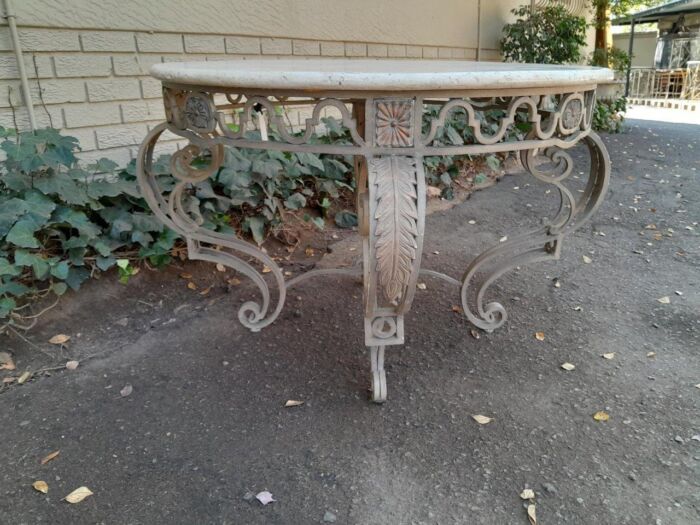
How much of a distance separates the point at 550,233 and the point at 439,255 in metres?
1.09

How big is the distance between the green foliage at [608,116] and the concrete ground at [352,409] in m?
4.84

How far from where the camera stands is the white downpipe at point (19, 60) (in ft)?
7.79

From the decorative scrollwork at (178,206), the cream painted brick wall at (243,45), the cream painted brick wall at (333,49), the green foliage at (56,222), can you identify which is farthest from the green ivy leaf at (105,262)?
the cream painted brick wall at (333,49)

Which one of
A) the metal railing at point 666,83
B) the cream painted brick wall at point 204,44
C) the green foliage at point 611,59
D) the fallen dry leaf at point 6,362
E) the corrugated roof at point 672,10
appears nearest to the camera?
the fallen dry leaf at point 6,362

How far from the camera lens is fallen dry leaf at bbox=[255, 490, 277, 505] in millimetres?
1303

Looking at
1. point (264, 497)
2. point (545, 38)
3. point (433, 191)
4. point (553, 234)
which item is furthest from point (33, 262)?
point (545, 38)

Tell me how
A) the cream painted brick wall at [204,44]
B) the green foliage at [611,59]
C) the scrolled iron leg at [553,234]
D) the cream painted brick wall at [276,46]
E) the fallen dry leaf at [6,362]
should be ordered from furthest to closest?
1. the green foliage at [611,59]
2. the cream painted brick wall at [276,46]
3. the cream painted brick wall at [204,44]
4. the fallen dry leaf at [6,362]
5. the scrolled iron leg at [553,234]

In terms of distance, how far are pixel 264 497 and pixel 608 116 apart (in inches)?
280

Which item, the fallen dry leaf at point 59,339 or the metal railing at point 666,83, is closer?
the fallen dry leaf at point 59,339

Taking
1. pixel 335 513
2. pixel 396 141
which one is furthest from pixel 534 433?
pixel 396 141

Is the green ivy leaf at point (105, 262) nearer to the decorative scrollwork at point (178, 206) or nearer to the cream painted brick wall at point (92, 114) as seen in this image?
the decorative scrollwork at point (178, 206)

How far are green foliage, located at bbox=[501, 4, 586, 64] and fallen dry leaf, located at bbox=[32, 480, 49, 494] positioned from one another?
19.9ft

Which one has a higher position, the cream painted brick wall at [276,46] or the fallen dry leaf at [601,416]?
the cream painted brick wall at [276,46]

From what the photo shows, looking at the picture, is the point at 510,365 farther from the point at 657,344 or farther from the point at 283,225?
the point at 283,225
